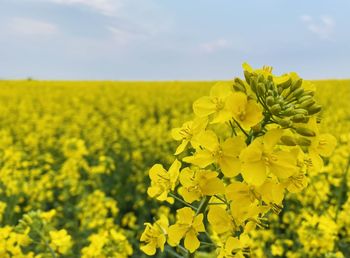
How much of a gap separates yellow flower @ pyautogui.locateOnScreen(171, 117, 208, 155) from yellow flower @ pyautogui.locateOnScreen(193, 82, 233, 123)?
26mm

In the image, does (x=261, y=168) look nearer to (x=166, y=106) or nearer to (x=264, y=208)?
(x=264, y=208)

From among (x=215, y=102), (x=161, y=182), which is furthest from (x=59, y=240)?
(x=215, y=102)

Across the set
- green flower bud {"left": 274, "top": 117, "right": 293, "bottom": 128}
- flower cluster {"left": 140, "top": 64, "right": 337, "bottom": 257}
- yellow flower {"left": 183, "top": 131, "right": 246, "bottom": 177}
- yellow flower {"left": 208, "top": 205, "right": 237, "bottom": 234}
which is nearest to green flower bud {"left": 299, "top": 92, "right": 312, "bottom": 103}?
flower cluster {"left": 140, "top": 64, "right": 337, "bottom": 257}

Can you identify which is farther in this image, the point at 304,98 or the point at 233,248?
the point at 233,248

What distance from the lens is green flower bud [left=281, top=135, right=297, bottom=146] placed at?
4.08 feet

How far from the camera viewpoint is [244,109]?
1198mm

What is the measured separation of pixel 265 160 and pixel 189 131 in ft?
0.95

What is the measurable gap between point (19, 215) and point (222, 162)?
4.68 m

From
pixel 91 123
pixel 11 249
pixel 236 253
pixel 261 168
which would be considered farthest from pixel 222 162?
pixel 91 123

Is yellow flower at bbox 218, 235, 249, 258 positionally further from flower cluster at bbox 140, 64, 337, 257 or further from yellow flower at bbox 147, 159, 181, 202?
yellow flower at bbox 147, 159, 181, 202

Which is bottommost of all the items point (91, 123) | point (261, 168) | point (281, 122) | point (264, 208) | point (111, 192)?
point (111, 192)

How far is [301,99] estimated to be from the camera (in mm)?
1292

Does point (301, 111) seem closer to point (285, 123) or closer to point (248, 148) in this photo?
point (285, 123)

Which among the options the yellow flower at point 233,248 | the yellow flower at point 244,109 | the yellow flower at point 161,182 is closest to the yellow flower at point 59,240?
the yellow flower at point 161,182
